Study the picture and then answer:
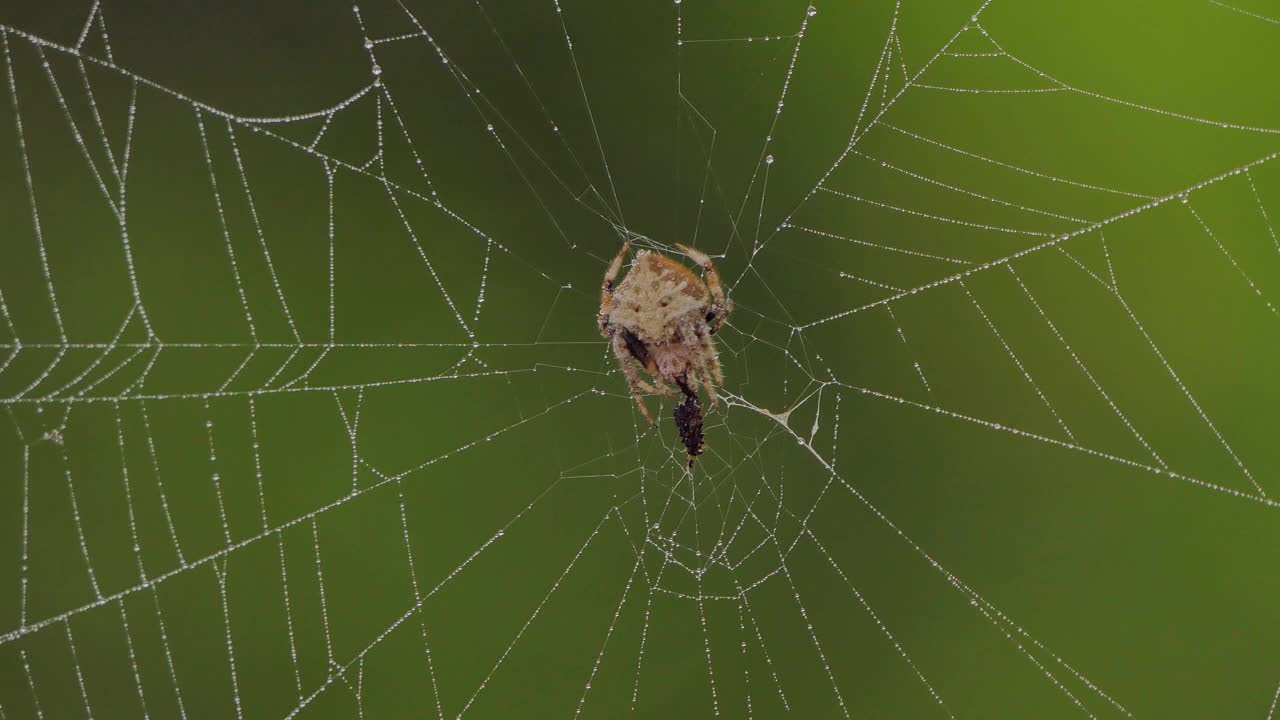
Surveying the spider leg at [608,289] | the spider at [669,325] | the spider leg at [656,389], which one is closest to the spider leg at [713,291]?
the spider at [669,325]

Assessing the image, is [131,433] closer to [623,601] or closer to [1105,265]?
[623,601]

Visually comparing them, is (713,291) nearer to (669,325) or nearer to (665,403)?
(669,325)

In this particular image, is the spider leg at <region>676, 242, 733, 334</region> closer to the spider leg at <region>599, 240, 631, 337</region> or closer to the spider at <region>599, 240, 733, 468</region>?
the spider at <region>599, 240, 733, 468</region>

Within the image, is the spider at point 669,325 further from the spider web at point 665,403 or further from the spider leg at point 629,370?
the spider web at point 665,403

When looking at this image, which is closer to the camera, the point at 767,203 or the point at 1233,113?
the point at 1233,113

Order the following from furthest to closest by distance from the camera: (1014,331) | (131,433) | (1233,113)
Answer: (1014,331) → (131,433) → (1233,113)

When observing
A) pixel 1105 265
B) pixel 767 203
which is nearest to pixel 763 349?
pixel 767 203

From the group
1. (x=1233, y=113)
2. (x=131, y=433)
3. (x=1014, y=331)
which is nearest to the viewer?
(x=1233, y=113)

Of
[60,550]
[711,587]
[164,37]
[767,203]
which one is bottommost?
[711,587]
